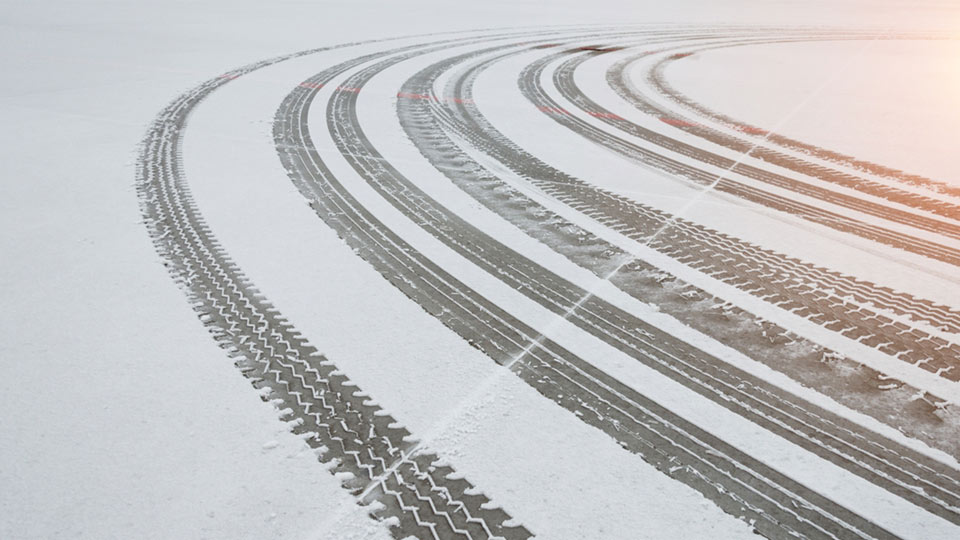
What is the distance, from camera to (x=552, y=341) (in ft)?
13.4

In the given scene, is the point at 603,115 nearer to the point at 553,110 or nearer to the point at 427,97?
the point at 553,110

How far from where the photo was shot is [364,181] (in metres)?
6.71

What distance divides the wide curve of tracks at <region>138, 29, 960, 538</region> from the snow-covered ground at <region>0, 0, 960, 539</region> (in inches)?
5.2

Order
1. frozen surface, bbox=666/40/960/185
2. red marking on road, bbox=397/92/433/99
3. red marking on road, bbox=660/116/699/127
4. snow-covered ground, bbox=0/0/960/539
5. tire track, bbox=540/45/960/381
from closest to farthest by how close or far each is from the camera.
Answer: snow-covered ground, bbox=0/0/960/539
tire track, bbox=540/45/960/381
frozen surface, bbox=666/40/960/185
red marking on road, bbox=660/116/699/127
red marking on road, bbox=397/92/433/99

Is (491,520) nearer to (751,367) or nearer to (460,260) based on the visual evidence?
(751,367)

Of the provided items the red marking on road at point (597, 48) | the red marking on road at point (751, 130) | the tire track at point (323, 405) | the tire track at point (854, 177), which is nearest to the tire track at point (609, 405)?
the tire track at point (323, 405)

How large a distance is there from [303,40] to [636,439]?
13954 millimetres

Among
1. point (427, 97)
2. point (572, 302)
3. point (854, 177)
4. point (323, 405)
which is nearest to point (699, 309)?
point (572, 302)

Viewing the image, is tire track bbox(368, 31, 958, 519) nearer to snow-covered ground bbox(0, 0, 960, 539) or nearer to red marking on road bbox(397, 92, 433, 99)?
snow-covered ground bbox(0, 0, 960, 539)

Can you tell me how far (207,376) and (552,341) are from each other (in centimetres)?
206

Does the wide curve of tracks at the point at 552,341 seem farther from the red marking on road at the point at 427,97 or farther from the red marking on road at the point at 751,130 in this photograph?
the red marking on road at the point at 427,97

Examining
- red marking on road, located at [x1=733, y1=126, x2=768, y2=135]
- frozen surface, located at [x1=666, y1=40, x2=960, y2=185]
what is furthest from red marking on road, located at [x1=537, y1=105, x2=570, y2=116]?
frozen surface, located at [x1=666, y1=40, x2=960, y2=185]

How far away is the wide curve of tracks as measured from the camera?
9.83 ft

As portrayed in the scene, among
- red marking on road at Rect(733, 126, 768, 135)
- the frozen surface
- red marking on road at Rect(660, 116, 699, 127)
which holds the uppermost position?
red marking on road at Rect(660, 116, 699, 127)
